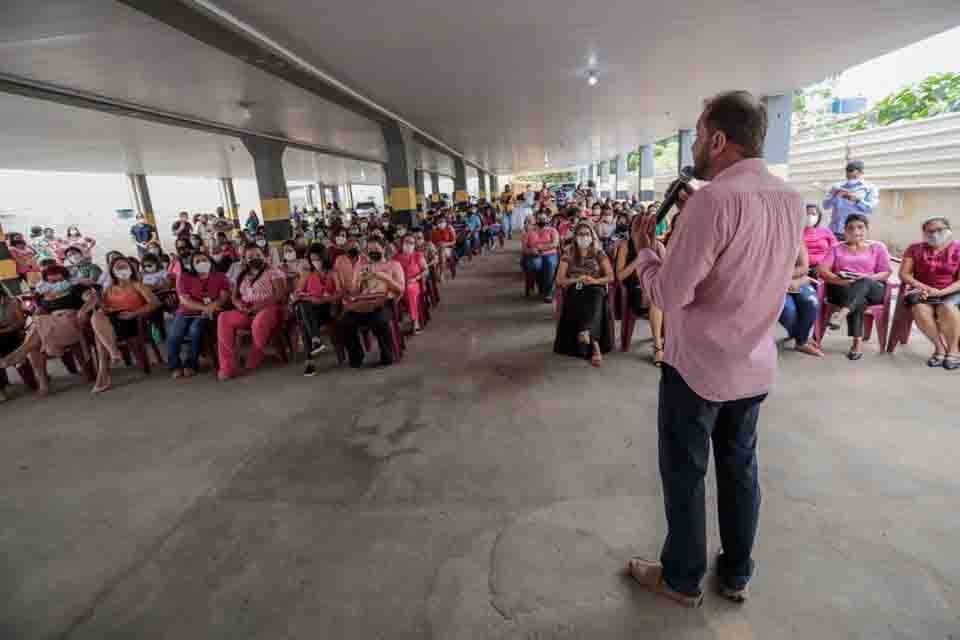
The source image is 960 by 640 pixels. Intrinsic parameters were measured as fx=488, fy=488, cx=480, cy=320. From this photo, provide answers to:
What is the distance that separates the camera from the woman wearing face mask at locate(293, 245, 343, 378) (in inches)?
189

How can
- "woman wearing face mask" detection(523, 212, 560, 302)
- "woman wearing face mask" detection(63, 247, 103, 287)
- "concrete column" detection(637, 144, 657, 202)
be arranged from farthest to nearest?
"concrete column" detection(637, 144, 657, 202)
"woman wearing face mask" detection(523, 212, 560, 302)
"woman wearing face mask" detection(63, 247, 103, 287)

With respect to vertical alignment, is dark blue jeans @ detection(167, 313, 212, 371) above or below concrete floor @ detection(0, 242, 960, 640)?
above

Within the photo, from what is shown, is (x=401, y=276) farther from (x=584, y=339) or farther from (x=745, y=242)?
(x=745, y=242)

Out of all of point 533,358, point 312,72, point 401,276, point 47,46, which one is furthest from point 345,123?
point 533,358

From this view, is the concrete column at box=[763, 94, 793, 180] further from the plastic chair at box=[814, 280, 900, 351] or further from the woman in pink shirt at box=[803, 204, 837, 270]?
the plastic chair at box=[814, 280, 900, 351]

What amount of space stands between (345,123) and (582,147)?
1341 centimetres

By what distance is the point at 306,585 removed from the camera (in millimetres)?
2047

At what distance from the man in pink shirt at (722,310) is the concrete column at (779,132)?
10.8 meters

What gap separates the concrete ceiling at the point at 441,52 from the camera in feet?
15.1

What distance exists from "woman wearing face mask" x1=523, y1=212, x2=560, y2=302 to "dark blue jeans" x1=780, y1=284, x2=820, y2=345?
3169mm

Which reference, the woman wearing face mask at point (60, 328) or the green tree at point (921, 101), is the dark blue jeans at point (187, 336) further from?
the green tree at point (921, 101)

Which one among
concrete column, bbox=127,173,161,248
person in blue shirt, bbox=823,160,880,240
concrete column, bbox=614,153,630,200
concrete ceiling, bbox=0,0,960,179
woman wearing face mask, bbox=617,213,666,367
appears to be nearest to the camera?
woman wearing face mask, bbox=617,213,666,367

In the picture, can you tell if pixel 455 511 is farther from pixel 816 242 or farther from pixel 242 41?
pixel 242 41

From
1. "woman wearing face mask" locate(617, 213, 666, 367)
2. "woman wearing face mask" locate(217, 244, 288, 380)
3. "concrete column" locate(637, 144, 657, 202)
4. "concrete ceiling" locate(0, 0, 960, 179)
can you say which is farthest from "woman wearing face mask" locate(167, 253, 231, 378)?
"concrete column" locate(637, 144, 657, 202)
